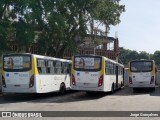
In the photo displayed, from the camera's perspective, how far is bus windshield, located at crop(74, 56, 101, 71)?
79.8 feet

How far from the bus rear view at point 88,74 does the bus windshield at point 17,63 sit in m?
3.68

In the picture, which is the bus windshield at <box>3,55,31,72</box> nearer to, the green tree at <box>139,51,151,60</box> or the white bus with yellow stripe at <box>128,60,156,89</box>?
the white bus with yellow stripe at <box>128,60,156,89</box>

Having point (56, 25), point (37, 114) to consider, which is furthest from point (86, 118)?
point (56, 25)

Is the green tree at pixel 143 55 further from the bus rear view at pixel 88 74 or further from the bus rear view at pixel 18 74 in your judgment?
the bus rear view at pixel 18 74

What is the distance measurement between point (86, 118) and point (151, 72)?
56.0ft

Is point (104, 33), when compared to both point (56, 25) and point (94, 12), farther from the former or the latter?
point (56, 25)

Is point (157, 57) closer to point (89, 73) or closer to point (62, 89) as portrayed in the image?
point (62, 89)

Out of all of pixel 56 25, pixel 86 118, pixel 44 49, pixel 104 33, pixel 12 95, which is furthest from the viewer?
pixel 104 33

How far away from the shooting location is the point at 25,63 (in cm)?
2230

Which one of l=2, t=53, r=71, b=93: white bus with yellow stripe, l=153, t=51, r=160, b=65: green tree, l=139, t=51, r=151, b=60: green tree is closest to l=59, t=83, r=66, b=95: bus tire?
l=2, t=53, r=71, b=93: white bus with yellow stripe

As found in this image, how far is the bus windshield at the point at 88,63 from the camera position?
2431 cm

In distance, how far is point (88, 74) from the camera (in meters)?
24.2

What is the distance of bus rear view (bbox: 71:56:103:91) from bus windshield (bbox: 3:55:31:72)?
3.68 meters

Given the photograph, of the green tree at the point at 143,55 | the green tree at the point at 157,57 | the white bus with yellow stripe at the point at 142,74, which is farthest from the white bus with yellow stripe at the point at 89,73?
the green tree at the point at 143,55
